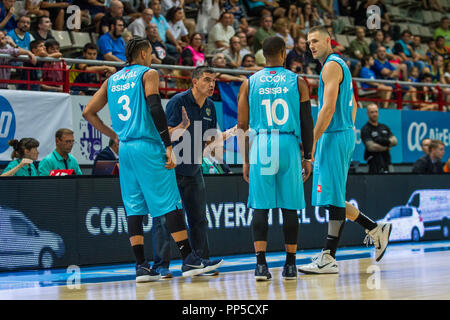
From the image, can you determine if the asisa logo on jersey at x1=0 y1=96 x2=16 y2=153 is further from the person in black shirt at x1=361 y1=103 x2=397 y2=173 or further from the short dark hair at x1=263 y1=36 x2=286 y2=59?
the person in black shirt at x1=361 y1=103 x2=397 y2=173

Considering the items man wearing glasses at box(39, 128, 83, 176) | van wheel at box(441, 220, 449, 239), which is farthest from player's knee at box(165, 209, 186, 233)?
van wheel at box(441, 220, 449, 239)

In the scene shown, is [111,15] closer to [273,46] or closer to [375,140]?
[375,140]

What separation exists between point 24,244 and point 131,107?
301cm

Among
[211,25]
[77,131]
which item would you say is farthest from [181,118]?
[211,25]

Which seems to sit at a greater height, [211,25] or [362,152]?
[211,25]

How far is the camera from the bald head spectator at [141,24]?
14.5 m

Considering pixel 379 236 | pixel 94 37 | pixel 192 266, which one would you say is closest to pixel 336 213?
pixel 379 236

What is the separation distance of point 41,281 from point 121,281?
40.4 inches

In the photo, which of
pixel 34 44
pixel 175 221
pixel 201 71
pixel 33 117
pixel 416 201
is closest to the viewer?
pixel 175 221

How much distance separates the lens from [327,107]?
7422 millimetres

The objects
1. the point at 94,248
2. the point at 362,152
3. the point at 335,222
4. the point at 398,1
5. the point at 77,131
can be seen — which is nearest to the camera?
the point at 335,222

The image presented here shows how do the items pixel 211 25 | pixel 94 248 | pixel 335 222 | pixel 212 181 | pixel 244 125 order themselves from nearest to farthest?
pixel 244 125 → pixel 335 222 → pixel 94 248 → pixel 212 181 → pixel 211 25

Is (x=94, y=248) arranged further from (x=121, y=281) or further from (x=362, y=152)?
(x=362, y=152)

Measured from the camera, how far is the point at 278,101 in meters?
7.00
